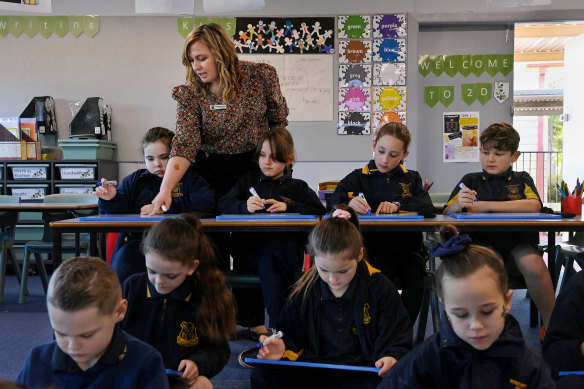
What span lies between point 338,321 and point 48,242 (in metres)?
2.53

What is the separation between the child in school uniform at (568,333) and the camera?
130 cm

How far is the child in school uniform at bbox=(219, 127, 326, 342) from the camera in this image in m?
2.16

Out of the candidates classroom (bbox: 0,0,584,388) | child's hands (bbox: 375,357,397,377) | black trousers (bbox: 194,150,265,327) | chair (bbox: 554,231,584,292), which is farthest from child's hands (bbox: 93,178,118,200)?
classroom (bbox: 0,0,584,388)

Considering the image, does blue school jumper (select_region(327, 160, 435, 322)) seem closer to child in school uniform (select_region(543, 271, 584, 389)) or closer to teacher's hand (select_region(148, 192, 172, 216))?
teacher's hand (select_region(148, 192, 172, 216))

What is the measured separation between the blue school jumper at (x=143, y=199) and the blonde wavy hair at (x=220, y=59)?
1.30 feet

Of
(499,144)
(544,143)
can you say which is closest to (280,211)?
→ (499,144)

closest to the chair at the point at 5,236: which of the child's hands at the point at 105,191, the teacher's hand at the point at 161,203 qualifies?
the child's hands at the point at 105,191

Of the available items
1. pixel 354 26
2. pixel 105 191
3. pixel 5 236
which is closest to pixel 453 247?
pixel 105 191

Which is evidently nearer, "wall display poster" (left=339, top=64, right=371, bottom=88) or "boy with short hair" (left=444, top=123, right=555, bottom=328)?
"boy with short hair" (left=444, top=123, right=555, bottom=328)

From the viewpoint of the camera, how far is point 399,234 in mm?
2303

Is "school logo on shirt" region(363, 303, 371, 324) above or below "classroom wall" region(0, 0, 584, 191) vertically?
below

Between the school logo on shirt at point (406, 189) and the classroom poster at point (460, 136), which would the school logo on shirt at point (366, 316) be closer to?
the school logo on shirt at point (406, 189)

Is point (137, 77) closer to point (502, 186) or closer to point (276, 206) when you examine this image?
point (276, 206)

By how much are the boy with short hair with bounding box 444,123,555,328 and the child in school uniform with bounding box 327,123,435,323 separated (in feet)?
0.69
